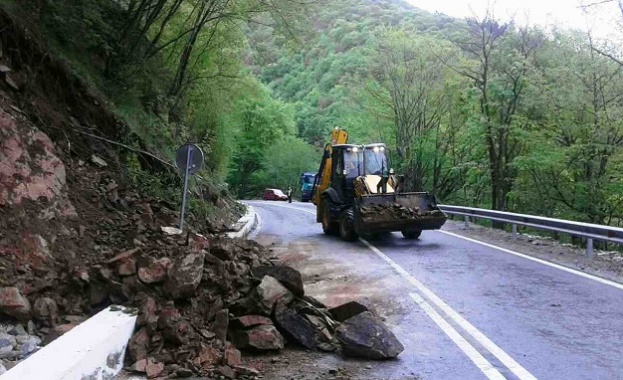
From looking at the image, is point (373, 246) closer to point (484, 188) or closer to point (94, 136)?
point (94, 136)

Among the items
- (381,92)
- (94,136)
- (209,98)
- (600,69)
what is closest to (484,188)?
(381,92)

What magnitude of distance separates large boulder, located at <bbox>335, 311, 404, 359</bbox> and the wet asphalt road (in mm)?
120

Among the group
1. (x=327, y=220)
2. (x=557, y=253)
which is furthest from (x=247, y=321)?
(x=327, y=220)

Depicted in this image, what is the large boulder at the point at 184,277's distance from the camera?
18.3 ft

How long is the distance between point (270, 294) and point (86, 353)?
7.33 ft

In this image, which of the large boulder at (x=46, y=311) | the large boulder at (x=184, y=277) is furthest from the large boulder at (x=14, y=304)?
the large boulder at (x=184, y=277)

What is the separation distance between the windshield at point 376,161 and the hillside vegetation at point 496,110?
4.32 meters

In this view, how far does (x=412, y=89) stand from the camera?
32.6 meters

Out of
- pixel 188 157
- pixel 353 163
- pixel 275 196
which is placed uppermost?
pixel 353 163

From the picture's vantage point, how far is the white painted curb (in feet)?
12.7

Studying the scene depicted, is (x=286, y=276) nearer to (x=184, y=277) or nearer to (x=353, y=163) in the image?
(x=184, y=277)

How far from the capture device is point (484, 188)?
1278 inches

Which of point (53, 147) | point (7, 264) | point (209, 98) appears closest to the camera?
point (7, 264)

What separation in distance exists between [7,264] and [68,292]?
640mm
